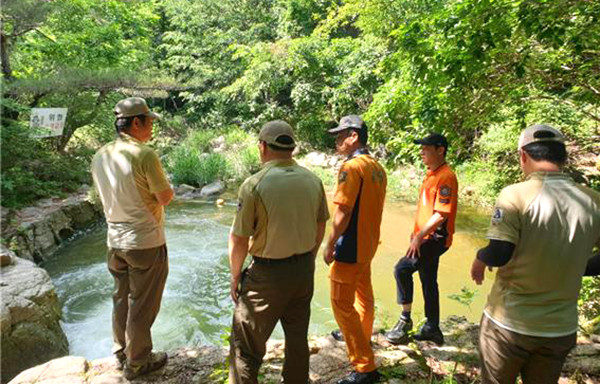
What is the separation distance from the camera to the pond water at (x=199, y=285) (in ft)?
15.0

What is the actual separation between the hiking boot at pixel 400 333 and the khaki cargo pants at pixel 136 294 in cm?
161

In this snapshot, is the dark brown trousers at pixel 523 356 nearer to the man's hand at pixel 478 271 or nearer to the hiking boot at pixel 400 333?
the man's hand at pixel 478 271

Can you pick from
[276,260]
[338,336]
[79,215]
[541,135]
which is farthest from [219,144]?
[541,135]

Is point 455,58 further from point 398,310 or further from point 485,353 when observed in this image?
point 398,310

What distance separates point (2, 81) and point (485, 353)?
8.17 metres

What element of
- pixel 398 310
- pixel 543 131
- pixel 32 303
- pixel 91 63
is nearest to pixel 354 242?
pixel 543 131

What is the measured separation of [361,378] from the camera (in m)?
2.41

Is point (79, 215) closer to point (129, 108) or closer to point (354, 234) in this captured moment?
point (129, 108)

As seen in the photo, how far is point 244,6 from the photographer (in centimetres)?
1797

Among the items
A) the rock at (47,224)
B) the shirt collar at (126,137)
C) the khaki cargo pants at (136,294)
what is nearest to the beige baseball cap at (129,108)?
the shirt collar at (126,137)

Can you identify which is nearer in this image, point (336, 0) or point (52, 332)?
point (52, 332)

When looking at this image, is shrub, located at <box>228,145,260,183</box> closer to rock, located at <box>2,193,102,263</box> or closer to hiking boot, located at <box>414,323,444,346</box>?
rock, located at <box>2,193,102,263</box>

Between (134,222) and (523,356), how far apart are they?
2.07 meters

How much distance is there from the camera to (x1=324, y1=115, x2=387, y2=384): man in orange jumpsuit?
2.33m
